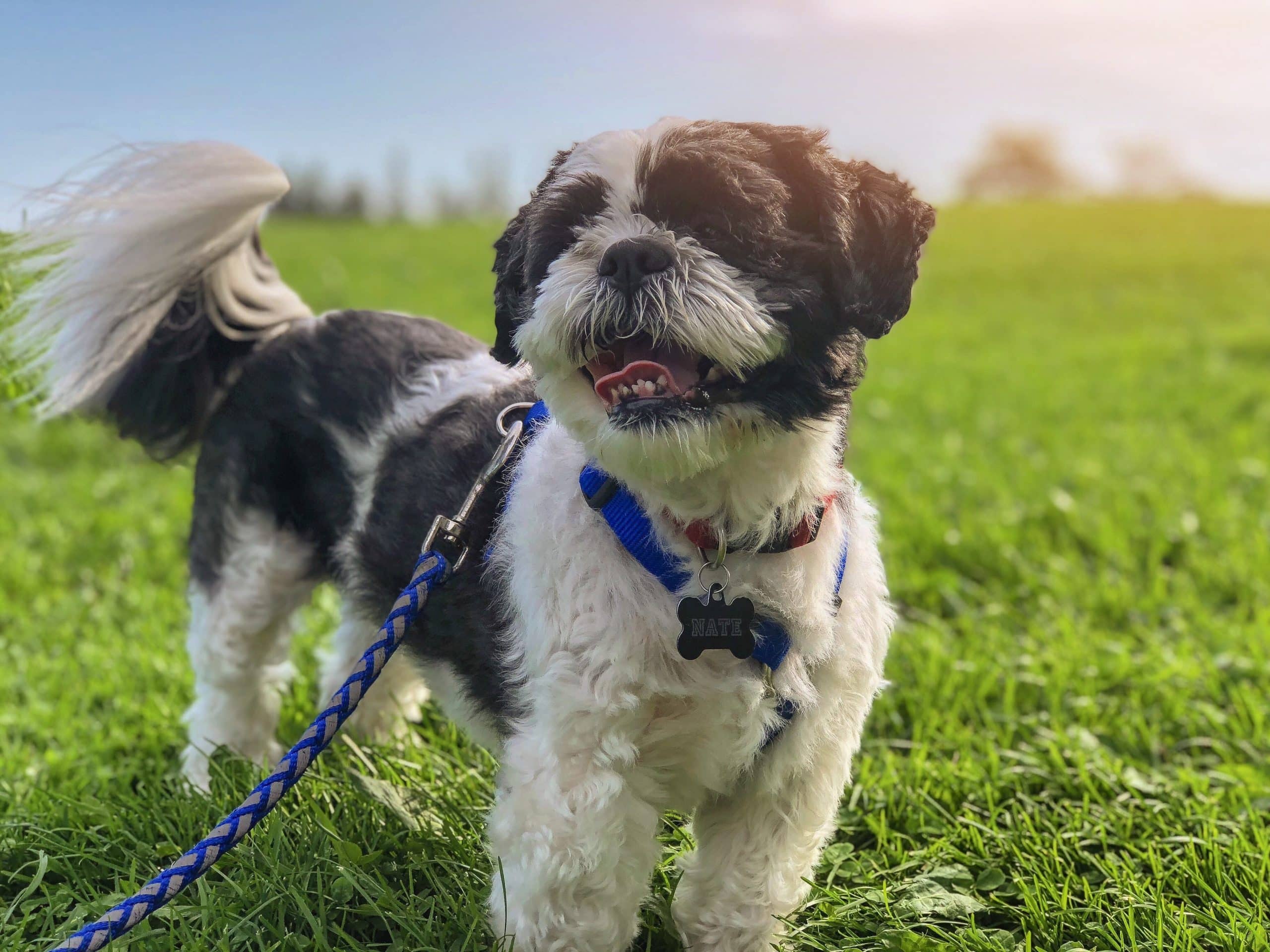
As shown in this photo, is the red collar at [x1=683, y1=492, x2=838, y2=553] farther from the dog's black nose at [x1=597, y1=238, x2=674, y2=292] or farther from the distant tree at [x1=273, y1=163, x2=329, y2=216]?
the distant tree at [x1=273, y1=163, x2=329, y2=216]

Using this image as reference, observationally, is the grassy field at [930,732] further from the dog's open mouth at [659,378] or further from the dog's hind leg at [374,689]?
the dog's open mouth at [659,378]

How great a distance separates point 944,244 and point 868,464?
634 inches

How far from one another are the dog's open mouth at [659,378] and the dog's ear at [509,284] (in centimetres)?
38

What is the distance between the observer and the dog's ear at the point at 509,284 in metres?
2.54

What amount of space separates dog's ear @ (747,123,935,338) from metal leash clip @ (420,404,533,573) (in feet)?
3.02

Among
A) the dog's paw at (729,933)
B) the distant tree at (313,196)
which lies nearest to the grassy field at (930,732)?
the dog's paw at (729,933)

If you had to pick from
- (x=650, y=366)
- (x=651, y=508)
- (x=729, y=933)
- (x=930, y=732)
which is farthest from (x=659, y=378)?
(x=930, y=732)

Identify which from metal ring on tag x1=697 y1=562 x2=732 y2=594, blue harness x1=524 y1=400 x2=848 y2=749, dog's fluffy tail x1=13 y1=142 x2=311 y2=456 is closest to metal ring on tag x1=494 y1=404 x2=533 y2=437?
blue harness x1=524 y1=400 x2=848 y2=749

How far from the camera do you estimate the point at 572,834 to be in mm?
2408

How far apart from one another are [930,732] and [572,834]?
1.87 meters

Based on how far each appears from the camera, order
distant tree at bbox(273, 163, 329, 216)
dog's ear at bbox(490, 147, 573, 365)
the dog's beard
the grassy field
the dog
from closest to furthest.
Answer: the dog's beard, the dog, dog's ear at bbox(490, 147, 573, 365), the grassy field, distant tree at bbox(273, 163, 329, 216)

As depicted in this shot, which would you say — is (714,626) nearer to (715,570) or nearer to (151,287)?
(715,570)

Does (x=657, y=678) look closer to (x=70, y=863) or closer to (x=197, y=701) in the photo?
(x=70, y=863)

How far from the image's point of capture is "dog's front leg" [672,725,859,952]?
2662mm
